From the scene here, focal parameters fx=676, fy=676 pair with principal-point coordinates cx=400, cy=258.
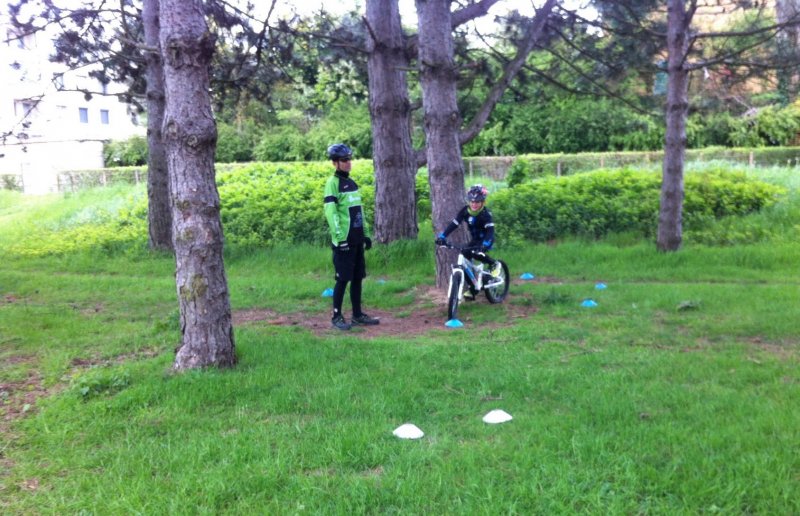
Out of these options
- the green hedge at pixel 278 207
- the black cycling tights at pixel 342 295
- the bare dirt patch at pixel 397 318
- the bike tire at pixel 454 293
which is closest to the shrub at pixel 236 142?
the green hedge at pixel 278 207

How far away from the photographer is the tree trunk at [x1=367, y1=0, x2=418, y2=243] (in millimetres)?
11516

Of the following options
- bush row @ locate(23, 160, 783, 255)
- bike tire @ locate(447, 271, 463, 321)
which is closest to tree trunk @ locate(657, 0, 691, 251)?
bush row @ locate(23, 160, 783, 255)

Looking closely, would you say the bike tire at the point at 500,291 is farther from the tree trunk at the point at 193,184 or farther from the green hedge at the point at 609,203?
the green hedge at the point at 609,203

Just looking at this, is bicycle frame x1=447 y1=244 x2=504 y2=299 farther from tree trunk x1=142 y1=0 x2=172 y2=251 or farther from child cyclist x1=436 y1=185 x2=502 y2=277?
tree trunk x1=142 y1=0 x2=172 y2=251

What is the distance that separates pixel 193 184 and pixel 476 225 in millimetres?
3685

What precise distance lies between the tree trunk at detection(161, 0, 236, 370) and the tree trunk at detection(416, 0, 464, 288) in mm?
3663

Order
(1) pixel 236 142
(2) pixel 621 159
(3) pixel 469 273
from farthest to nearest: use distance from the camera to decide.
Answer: (1) pixel 236 142
(2) pixel 621 159
(3) pixel 469 273

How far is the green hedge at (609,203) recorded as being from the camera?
512 inches

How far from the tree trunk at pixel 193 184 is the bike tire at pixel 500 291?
12.5 feet

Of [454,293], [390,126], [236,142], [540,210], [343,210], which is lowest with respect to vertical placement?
[454,293]

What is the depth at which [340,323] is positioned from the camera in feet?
24.3

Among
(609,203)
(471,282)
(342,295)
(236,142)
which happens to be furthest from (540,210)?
(236,142)

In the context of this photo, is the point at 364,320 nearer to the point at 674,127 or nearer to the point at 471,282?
the point at 471,282

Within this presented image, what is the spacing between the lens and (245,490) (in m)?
3.47
